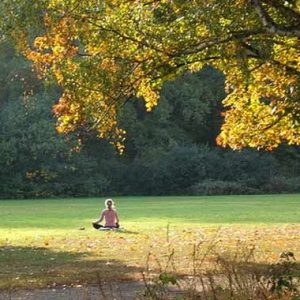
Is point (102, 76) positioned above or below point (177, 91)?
below

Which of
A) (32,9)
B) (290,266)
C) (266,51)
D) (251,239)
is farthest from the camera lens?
(251,239)

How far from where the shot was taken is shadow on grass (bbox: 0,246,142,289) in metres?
11.3

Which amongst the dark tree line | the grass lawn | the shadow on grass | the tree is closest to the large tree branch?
the tree

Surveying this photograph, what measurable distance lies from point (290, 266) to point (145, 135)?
54.7 meters

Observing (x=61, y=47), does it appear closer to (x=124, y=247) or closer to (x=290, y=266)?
(x=124, y=247)

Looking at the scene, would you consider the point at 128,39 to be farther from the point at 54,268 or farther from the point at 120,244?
the point at 120,244

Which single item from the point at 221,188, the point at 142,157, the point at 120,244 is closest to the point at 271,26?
the point at 120,244

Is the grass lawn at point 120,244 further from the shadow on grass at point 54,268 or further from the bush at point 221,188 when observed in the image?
the bush at point 221,188

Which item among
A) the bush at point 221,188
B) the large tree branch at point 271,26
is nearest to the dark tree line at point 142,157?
the bush at point 221,188

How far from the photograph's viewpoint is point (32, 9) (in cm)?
1019

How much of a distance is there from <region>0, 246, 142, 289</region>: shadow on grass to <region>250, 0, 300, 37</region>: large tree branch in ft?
13.9

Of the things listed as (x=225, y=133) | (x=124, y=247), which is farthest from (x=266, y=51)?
(x=225, y=133)

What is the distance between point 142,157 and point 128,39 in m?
48.3

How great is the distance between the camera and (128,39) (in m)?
13.1
